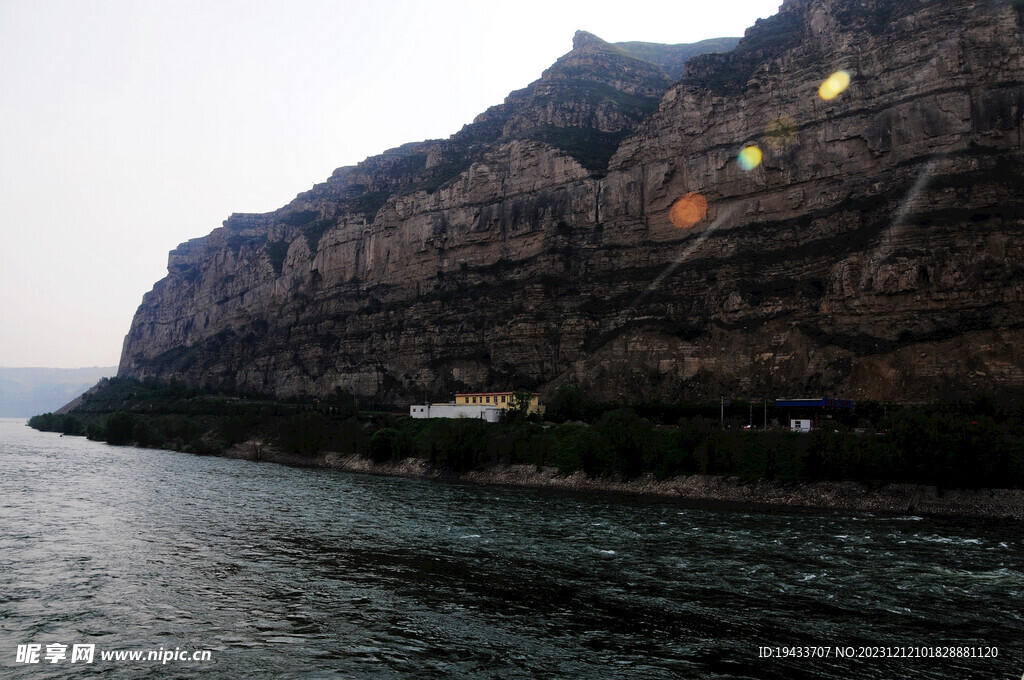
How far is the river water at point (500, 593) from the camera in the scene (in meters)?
16.8

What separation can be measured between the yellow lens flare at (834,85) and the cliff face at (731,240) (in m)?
1.05

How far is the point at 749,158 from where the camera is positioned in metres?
99.7

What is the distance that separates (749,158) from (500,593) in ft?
305

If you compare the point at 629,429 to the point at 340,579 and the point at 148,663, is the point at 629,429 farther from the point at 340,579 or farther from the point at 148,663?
the point at 148,663

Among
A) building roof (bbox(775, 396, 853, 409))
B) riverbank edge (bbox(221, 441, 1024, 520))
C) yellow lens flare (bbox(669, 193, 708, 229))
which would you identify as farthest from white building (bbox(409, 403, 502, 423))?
yellow lens flare (bbox(669, 193, 708, 229))

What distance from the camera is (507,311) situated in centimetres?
11638

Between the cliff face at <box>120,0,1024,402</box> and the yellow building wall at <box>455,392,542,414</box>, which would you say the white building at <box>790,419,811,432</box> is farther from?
the yellow building wall at <box>455,392,542,414</box>

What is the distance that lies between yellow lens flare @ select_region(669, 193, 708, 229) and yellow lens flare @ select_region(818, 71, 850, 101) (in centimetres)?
2206

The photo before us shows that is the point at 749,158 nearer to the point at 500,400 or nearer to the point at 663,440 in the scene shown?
the point at 500,400

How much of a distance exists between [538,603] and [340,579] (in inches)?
308

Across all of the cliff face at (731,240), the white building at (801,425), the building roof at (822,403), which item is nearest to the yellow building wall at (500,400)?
the cliff face at (731,240)

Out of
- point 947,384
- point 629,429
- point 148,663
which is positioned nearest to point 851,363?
point 947,384

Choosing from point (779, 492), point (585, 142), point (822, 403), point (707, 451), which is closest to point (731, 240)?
point (822, 403)

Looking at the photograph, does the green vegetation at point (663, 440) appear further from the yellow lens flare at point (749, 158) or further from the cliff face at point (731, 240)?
the yellow lens flare at point (749, 158)
